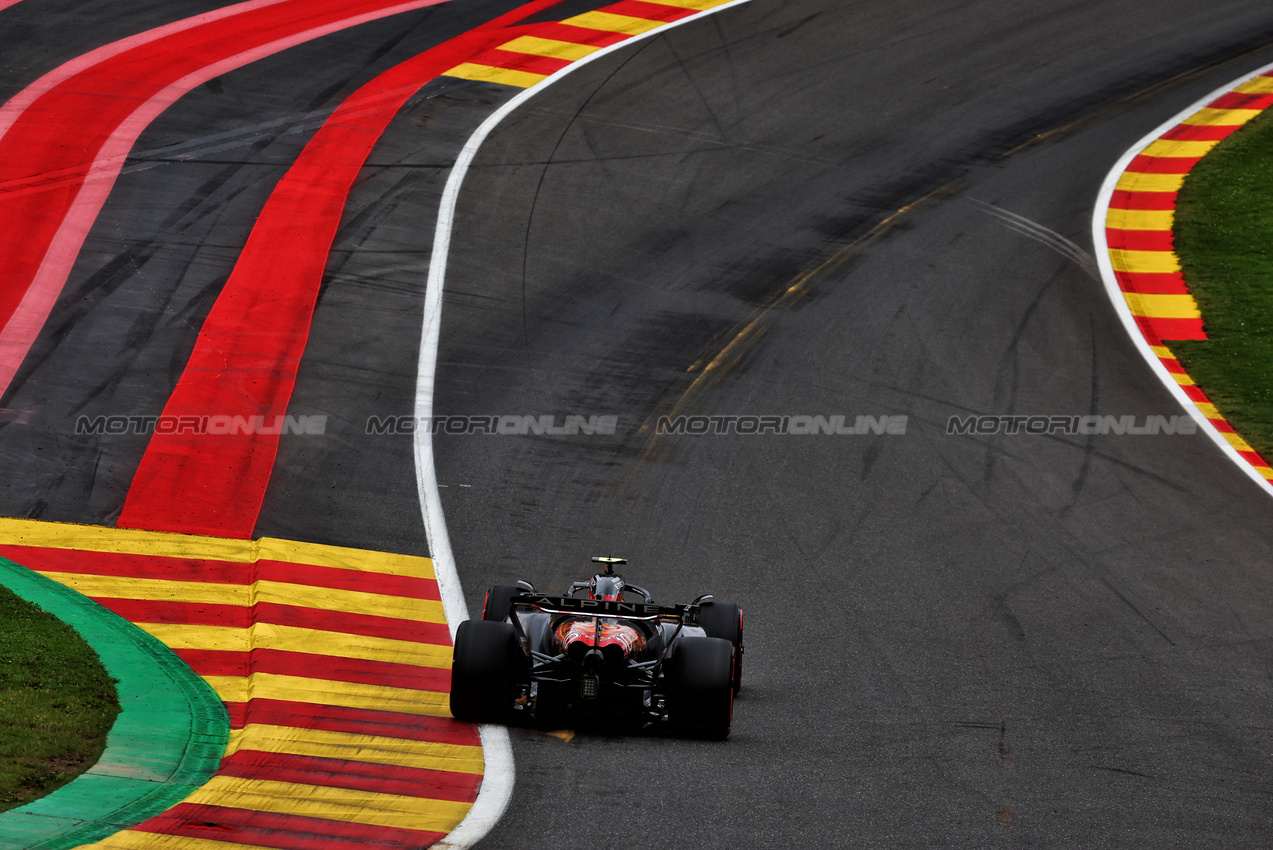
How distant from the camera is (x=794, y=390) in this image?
16344 millimetres

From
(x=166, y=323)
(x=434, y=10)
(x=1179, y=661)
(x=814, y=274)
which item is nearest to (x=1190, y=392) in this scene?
(x=814, y=274)

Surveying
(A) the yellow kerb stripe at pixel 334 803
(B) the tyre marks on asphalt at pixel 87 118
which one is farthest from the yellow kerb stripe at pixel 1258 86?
(A) the yellow kerb stripe at pixel 334 803

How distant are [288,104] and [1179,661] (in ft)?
54.4

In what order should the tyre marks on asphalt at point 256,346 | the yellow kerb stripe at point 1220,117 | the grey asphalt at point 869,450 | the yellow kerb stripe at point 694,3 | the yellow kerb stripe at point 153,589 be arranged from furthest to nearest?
1. the yellow kerb stripe at point 694,3
2. the yellow kerb stripe at point 1220,117
3. the tyre marks on asphalt at point 256,346
4. the yellow kerb stripe at point 153,589
5. the grey asphalt at point 869,450

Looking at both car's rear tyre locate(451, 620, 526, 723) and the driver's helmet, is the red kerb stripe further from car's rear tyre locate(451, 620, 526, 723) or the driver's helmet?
the driver's helmet

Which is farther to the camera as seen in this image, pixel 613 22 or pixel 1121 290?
pixel 613 22

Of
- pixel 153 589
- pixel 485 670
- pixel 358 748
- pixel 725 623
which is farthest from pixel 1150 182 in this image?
pixel 358 748

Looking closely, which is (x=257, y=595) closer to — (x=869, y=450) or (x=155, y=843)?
(x=155, y=843)

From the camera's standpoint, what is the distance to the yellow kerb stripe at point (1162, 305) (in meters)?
18.6

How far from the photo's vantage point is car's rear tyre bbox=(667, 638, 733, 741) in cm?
912

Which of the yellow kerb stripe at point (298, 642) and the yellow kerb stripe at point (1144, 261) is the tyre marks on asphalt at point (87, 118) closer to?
the yellow kerb stripe at point (298, 642)

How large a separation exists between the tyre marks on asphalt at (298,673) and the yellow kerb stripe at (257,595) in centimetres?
2

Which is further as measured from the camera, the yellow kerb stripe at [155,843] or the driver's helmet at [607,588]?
the driver's helmet at [607,588]

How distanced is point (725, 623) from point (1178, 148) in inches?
666
